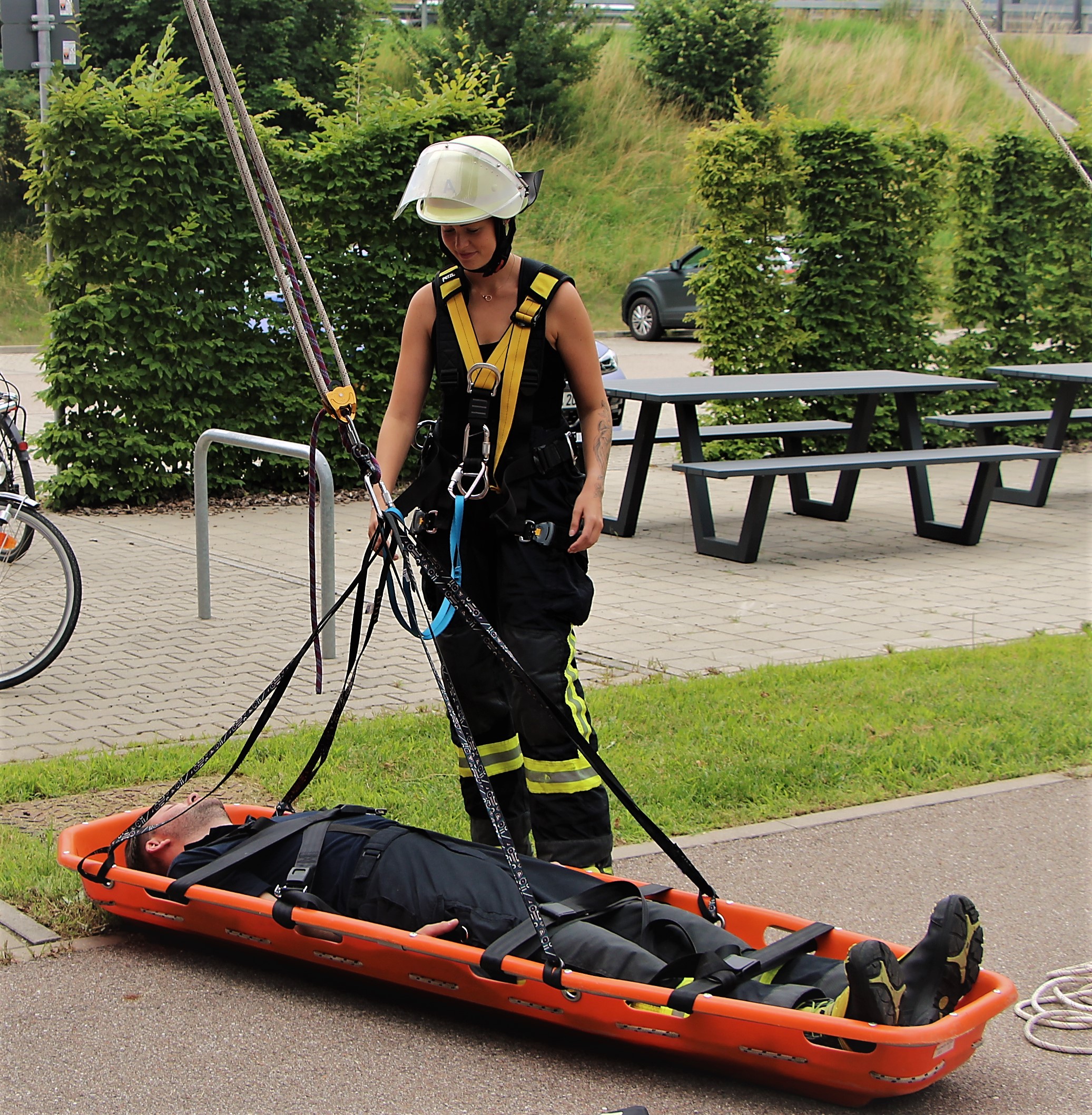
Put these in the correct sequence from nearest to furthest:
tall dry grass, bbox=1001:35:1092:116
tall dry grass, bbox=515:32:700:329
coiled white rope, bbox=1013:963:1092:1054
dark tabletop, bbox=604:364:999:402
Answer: coiled white rope, bbox=1013:963:1092:1054, dark tabletop, bbox=604:364:999:402, tall dry grass, bbox=1001:35:1092:116, tall dry grass, bbox=515:32:700:329

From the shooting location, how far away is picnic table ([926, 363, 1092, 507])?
11.1 m

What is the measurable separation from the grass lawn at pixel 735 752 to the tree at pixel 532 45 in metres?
27.1

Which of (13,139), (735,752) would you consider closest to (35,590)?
(735,752)

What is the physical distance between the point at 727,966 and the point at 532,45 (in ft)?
103

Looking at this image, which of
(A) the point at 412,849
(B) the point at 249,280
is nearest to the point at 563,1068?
(A) the point at 412,849

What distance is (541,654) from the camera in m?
3.82

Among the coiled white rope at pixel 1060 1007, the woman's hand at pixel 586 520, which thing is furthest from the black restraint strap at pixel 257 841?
the coiled white rope at pixel 1060 1007

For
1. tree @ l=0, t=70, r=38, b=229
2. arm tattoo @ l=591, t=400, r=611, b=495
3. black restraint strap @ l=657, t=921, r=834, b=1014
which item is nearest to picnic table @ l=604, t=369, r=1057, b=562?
arm tattoo @ l=591, t=400, r=611, b=495

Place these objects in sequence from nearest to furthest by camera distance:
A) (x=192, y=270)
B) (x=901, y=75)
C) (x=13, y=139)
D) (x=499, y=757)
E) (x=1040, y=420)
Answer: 1. (x=499, y=757)
2. (x=192, y=270)
3. (x=1040, y=420)
4. (x=13, y=139)
5. (x=901, y=75)

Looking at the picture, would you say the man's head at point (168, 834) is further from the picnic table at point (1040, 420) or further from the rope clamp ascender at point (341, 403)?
the picnic table at point (1040, 420)

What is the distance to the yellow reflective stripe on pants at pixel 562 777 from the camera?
3.85m

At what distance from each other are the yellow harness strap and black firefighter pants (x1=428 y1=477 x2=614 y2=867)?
0.20 m

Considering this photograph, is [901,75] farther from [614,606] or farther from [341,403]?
[341,403]

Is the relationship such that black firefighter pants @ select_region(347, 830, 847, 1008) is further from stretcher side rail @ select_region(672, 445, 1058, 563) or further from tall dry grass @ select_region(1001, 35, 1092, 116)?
tall dry grass @ select_region(1001, 35, 1092, 116)
